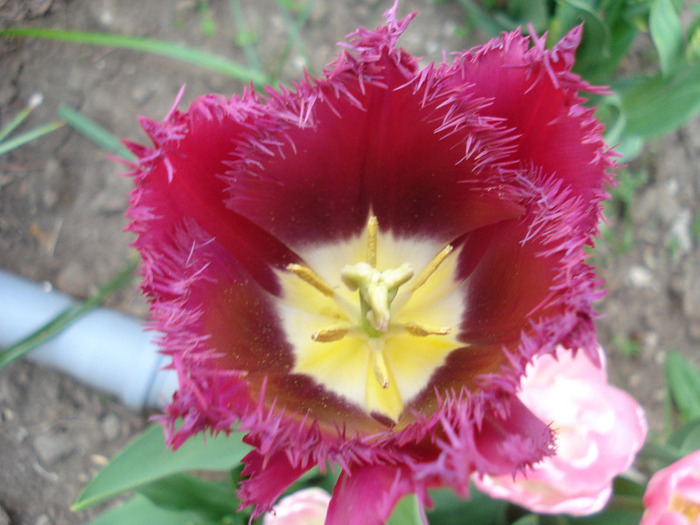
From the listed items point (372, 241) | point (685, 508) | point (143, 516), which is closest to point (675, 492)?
point (685, 508)

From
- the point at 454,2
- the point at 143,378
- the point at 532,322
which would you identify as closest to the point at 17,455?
the point at 143,378

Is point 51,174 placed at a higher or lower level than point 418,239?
lower

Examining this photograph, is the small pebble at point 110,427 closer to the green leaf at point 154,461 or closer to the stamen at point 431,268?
the green leaf at point 154,461

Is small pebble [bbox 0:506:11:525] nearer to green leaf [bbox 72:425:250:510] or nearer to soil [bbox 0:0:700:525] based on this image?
soil [bbox 0:0:700:525]

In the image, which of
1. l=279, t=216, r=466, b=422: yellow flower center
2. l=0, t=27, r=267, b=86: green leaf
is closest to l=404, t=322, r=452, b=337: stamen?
l=279, t=216, r=466, b=422: yellow flower center

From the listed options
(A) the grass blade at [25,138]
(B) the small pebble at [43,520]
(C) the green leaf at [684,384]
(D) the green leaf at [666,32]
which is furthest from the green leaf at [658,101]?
(B) the small pebble at [43,520]

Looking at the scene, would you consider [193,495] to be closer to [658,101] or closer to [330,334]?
[330,334]

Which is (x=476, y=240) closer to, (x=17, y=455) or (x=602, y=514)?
(x=602, y=514)
